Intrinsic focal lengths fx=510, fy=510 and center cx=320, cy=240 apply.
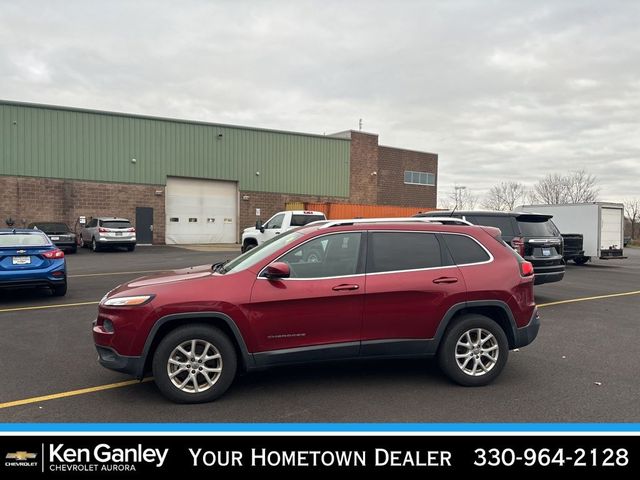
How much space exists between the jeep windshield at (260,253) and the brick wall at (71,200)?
26002mm

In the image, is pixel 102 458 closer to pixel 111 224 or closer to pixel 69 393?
pixel 69 393

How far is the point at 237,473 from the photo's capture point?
11.1 feet

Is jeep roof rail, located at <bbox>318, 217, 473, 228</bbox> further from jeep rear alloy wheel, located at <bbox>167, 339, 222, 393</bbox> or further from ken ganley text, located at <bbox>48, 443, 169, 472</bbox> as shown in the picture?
ken ganley text, located at <bbox>48, 443, 169, 472</bbox>

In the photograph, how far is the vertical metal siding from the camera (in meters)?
27.2

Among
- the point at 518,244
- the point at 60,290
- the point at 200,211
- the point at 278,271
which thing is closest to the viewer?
the point at 278,271

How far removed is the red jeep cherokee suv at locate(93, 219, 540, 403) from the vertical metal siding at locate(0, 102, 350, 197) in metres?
26.5

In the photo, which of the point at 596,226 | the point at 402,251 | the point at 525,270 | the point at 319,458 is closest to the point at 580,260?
the point at 596,226

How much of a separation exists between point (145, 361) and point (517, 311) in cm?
366

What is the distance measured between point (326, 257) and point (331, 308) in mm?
533

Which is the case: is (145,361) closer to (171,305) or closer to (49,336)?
(171,305)

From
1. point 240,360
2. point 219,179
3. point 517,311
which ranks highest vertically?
point 219,179

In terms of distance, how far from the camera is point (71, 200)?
28.2 metres

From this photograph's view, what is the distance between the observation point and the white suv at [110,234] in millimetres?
23672

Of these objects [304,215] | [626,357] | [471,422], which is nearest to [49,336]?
[471,422]
